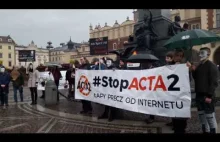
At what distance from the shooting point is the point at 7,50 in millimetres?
114500

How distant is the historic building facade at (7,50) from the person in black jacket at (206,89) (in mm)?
116825

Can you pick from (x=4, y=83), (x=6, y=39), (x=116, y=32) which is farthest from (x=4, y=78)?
(x=6, y=39)

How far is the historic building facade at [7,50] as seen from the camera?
113 m

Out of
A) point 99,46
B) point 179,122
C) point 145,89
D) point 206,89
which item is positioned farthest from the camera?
point 99,46

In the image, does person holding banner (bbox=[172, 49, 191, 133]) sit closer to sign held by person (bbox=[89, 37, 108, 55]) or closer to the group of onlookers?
the group of onlookers

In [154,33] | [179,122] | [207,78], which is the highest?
[154,33]

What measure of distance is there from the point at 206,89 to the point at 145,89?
1552mm

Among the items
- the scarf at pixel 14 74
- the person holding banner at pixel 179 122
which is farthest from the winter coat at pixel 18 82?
the person holding banner at pixel 179 122

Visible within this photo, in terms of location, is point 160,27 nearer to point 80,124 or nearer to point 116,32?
point 80,124

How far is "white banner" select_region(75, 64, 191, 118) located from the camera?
17.7ft

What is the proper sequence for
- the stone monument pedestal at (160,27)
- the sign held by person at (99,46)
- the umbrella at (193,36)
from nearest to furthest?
the umbrella at (193,36), the sign held by person at (99,46), the stone monument pedestal at (160,27)

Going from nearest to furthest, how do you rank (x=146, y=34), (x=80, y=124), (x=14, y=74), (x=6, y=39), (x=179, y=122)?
(x=179, y=122), (x=80, y=124), (x=14, y=74), (x=146, y=34), (x=6, y=39)

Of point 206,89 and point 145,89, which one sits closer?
point 206,89

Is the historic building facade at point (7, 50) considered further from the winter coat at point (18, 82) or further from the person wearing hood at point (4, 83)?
the person wearing hood at point (4, 83)
